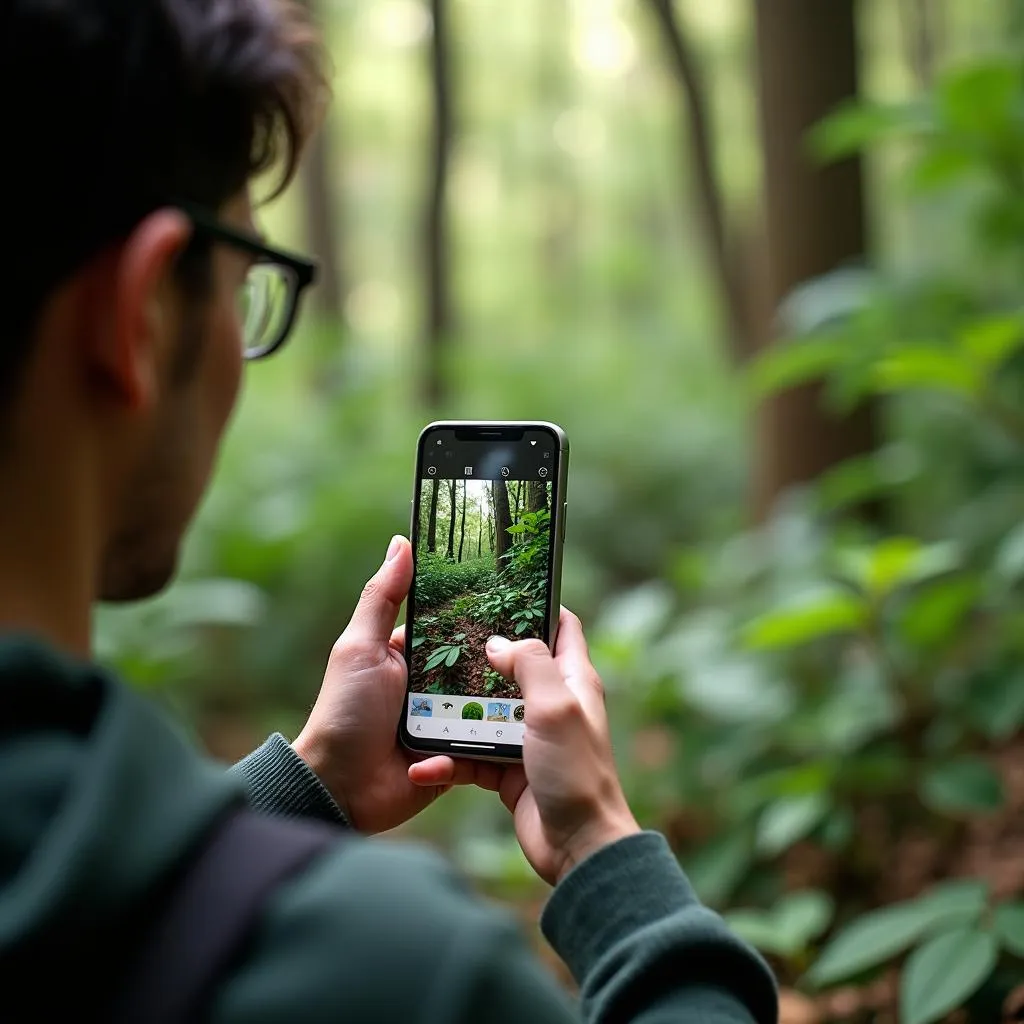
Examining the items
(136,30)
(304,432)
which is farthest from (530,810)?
(304,432)

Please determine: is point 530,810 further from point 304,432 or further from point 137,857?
point 304,432

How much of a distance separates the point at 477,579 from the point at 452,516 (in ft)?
0.36

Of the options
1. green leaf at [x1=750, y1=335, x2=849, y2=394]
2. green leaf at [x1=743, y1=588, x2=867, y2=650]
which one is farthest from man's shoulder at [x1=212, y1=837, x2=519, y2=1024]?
green leaf at [x1=750, y1=335, x2=849, y2=394]

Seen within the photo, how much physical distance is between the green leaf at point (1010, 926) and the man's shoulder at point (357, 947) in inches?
60.5

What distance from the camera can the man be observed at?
29.6 inches

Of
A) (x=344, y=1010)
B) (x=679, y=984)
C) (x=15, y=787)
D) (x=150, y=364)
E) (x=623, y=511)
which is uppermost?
(x=150, y=364)

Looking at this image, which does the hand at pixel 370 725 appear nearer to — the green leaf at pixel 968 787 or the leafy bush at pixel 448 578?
the leafy bush at pixel 448 578

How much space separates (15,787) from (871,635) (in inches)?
101

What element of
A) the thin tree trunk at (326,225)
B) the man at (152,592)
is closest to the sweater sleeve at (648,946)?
the man at (152,592)

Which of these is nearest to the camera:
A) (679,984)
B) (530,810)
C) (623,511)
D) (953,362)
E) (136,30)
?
(136,30)

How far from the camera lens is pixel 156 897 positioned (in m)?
0.77

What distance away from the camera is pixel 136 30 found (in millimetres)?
937

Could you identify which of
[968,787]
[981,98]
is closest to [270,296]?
[968,787]

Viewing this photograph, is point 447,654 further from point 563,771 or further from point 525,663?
point 563,771
